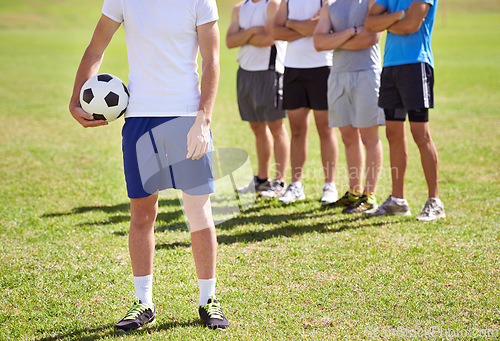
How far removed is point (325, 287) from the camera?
12.9ft

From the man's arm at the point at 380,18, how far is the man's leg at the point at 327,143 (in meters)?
1.13

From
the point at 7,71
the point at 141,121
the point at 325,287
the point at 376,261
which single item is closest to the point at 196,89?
the point at 141,121

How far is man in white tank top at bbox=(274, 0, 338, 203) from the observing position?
613 centimetres

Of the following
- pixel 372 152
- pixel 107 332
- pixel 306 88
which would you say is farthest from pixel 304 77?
pixel 107 332

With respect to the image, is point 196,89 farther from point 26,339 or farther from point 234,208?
point 234,208

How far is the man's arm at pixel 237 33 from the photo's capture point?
641cm

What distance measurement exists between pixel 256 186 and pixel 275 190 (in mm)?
382

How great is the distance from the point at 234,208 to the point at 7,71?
16.9 metres

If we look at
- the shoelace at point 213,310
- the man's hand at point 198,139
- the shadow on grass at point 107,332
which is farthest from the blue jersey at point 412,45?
the shadow on grass at point 107,332

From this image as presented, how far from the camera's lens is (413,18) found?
16.8 ft

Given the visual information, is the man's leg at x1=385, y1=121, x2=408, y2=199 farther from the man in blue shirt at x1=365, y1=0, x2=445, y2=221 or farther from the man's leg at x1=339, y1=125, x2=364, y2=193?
the man's leg at x1=339, y1=125, x2=364, y2=193

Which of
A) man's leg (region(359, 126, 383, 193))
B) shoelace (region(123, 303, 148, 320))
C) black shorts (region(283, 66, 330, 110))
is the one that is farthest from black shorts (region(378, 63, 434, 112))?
shoelace (region(123, 303, 148, 320))

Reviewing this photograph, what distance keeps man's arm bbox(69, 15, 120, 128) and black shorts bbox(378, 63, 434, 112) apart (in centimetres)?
296

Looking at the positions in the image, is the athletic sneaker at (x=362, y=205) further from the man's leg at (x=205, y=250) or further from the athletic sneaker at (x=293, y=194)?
the man's leg at (x=205, y=250)
